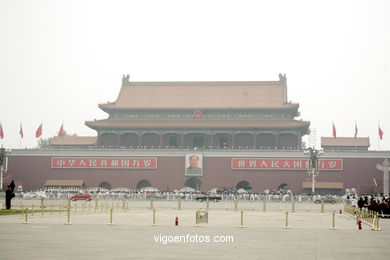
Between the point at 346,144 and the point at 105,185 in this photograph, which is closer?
the point at 105,185

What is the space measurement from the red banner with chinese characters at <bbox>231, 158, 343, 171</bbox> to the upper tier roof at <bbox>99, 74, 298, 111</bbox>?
691 centimetres

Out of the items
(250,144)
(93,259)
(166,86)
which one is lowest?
(93,259)

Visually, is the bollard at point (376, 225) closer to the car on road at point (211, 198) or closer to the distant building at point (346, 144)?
the car on road at point (211, 198)

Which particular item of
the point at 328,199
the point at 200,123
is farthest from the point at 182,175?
the point at 328,199

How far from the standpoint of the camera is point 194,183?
66750 mm

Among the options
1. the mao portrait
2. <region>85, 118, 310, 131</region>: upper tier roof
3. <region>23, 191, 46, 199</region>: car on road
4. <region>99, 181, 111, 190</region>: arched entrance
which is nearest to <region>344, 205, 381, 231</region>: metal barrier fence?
the mao portrait

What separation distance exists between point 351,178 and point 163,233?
1735 inches

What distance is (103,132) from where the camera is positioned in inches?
2776

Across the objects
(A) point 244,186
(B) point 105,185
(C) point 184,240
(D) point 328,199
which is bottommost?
(C) point 184,240

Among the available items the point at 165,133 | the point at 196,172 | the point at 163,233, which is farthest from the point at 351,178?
the point at 163,233

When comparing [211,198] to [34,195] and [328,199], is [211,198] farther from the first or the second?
[34,195]

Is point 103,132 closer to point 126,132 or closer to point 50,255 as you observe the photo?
point 126,132

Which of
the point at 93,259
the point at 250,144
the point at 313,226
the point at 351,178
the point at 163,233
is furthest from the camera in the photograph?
the point at 250,144

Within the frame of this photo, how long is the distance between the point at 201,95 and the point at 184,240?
176 ft
